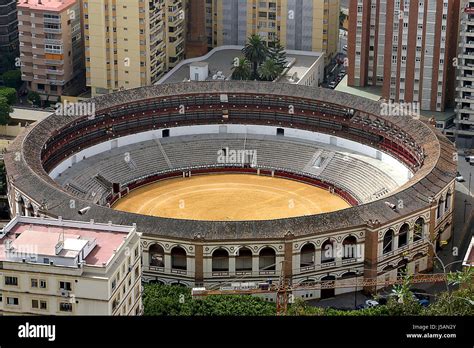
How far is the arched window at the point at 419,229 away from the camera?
271ft

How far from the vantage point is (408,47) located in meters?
112

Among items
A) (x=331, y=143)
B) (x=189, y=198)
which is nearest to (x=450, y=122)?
(x=331, y=143)

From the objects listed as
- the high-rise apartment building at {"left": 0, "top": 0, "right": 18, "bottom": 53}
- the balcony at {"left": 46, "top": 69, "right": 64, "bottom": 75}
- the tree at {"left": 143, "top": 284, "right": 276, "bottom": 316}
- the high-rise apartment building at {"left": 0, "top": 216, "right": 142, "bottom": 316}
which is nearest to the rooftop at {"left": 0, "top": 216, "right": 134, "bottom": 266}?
the high-rise apartment building at {"left": 0, "top": 216, "right": 142, "bottom": 316}

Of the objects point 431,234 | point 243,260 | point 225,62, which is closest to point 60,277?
point 243,260

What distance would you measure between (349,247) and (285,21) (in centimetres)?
6145

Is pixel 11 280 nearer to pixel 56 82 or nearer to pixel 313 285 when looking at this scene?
pixel 313 285

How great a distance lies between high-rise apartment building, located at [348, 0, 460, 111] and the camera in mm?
110000

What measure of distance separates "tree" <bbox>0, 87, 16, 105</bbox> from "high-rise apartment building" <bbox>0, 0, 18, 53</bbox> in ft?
58.1

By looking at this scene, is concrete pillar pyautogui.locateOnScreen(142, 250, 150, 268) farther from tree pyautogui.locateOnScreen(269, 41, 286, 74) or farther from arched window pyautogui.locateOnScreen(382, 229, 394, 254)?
tree pyautogui.locateOnScreen(269, 41, 286, 74)

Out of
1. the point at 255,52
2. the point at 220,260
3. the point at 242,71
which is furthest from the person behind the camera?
the point at 255,52

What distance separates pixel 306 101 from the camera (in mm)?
108188
